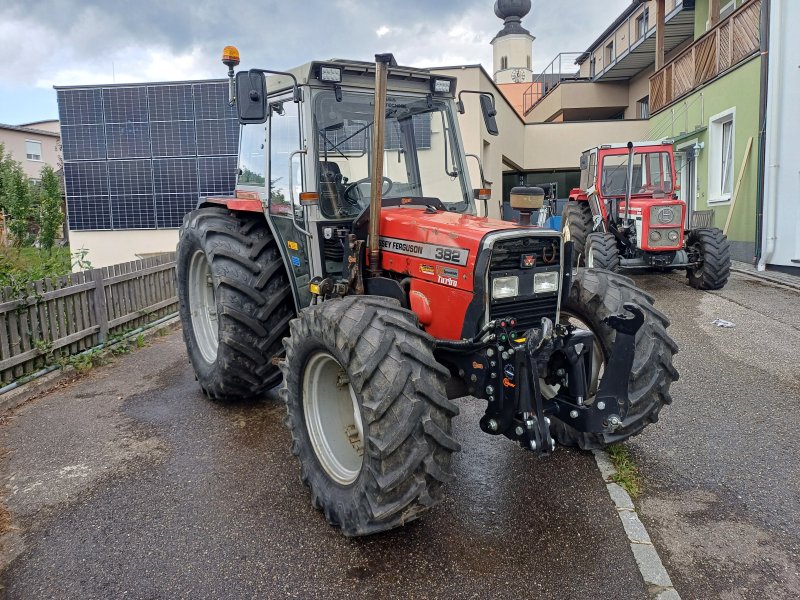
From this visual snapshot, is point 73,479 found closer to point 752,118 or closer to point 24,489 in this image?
point 24,489

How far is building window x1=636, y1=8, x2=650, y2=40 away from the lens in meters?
22.4

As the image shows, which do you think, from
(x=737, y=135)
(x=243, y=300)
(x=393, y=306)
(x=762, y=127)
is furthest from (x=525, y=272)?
(x=737, y=135)

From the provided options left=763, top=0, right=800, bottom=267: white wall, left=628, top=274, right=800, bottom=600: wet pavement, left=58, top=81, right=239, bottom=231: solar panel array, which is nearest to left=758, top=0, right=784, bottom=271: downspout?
left=763, top=0, right=800, bottom=267: white wall

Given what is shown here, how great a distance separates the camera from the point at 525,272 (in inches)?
130

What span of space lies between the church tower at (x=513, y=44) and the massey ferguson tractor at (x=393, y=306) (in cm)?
4607

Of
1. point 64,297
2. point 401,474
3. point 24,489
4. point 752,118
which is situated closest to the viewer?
point 401,474

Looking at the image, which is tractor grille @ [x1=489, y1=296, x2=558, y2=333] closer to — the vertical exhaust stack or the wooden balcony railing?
the vertical exhaust stack

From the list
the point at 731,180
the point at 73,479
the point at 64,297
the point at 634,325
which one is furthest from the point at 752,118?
the point at 73,479

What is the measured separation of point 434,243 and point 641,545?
1.80 meters

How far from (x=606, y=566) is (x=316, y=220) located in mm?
2464

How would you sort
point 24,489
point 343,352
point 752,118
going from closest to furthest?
point 343,352 → point 24,489 → point 752,118

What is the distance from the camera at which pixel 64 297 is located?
6.54 m

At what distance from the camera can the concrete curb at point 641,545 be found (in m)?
2.76

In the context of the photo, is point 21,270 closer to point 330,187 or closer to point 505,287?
point 330,187
